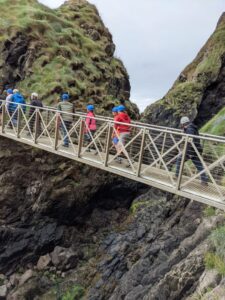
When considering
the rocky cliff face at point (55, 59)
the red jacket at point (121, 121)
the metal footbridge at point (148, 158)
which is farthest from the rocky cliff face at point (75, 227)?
the red jacket at point (121, 121)

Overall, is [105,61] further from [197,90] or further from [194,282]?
[194,282]

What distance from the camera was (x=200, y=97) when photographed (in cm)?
2106

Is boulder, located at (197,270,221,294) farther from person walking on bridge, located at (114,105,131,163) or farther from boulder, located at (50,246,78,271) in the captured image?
boulder, located at (50,246,78,271)

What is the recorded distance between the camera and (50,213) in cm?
1808

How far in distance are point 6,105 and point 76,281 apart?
812 cm

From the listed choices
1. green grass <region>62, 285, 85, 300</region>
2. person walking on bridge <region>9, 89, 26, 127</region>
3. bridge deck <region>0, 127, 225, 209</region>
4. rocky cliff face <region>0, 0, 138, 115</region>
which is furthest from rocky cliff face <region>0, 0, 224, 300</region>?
bridge deck <region>0, 127, 225, 209</region>

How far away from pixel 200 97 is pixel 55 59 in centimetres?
850

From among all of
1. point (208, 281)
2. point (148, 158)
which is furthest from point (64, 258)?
point (208, 281)

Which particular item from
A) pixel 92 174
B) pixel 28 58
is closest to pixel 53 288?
pixel 92 174

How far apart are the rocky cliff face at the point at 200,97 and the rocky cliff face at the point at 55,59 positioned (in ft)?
7.38

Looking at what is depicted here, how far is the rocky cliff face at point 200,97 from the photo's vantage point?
2111 cm

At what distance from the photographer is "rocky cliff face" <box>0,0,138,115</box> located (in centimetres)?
2003

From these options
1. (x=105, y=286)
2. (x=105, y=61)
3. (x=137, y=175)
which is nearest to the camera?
(x=137, y=175)

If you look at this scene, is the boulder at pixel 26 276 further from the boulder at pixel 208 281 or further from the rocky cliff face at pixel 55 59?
the boulder at pixel 208 281
